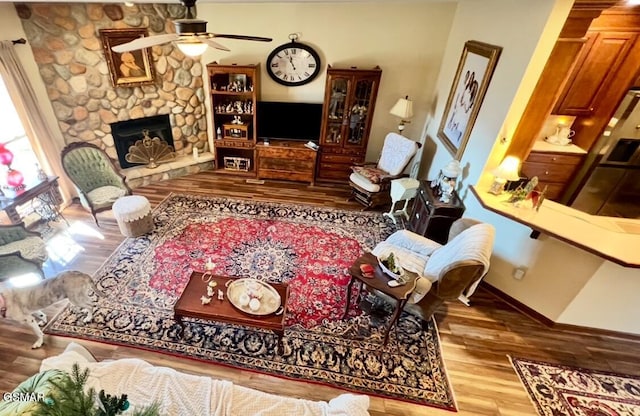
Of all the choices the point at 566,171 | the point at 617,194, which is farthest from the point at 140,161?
the point at 617,194

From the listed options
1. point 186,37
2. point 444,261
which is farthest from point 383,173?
point 186,37

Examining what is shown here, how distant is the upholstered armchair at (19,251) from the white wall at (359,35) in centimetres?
335

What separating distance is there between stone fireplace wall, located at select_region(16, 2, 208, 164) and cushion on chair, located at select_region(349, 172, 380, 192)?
2880mm

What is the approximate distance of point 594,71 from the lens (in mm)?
3547

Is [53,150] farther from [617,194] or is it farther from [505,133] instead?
[617,194]

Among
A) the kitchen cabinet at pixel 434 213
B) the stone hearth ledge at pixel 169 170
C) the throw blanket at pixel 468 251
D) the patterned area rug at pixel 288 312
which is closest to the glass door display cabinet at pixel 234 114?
the stone hearth ledge at pixel 169 170

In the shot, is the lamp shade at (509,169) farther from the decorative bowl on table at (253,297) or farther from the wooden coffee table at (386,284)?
the decorative bowl on table at (253,297)

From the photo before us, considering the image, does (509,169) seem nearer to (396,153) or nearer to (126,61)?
(396,153)

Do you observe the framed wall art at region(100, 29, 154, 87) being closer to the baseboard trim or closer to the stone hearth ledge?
the stone hearth ledge

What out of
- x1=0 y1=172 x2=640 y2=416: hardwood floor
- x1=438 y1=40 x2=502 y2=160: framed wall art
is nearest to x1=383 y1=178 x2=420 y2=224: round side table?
x1=438 y1=40 x2=502 y2=160: framed wall art

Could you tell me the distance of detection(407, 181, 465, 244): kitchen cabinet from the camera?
11.1 ft

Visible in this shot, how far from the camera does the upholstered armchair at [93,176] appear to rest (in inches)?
144

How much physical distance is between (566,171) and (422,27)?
2.76 meters

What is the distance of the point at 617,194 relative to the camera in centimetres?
415
